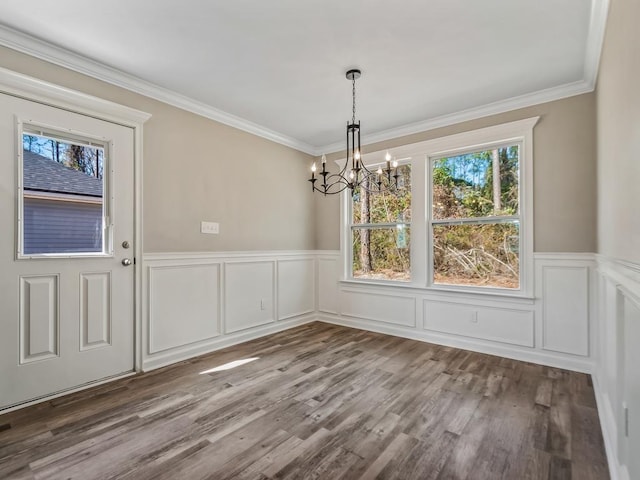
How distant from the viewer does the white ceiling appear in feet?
6.68

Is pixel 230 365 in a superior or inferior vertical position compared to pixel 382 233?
inferior

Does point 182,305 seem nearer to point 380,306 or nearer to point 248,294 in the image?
point 248,294

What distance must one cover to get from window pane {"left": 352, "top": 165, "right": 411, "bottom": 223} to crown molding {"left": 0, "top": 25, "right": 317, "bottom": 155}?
1626 mm

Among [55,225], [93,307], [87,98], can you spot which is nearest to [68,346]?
[93,307]

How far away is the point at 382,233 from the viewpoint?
4.40m

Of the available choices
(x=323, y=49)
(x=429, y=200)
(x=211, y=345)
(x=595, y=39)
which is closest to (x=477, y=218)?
(x=429, y=200)

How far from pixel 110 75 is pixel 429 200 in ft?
11.3

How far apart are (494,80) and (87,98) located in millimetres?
3457

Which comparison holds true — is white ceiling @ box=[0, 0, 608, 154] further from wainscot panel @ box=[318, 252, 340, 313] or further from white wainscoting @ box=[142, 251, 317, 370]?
wainscot panel @ box=[318, 252, 340, 313]

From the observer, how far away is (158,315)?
3.11 metres

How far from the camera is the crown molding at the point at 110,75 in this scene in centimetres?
229

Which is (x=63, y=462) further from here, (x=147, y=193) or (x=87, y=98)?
(x=87, y=98)

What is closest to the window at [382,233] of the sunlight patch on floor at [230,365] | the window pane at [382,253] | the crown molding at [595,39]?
the window pane at [382,253]

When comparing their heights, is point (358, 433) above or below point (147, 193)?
below
